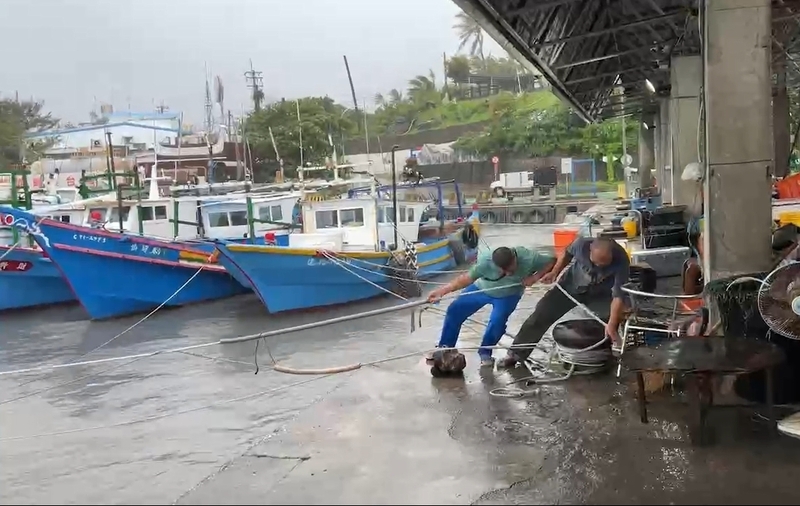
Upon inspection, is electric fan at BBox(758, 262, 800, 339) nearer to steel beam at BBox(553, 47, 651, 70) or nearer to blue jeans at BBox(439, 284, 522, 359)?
blue jeans at BBox(439, 284, 522, 359)

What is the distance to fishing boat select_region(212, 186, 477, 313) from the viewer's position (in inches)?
677

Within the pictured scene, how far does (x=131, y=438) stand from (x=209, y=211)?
45.8 ft

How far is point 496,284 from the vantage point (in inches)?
261

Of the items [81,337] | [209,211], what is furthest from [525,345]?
[209,211]

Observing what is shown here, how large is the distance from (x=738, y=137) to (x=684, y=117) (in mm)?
8703

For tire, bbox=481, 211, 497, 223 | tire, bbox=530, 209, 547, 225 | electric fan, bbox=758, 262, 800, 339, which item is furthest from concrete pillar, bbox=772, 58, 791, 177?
electric fan, bbox=758, 262, 800, 339

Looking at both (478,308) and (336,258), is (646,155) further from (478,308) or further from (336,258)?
(478,308)

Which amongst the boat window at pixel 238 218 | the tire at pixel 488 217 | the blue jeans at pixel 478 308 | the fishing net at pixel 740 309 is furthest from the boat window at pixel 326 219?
the tire at pixel 488 217

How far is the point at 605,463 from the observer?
431 cm

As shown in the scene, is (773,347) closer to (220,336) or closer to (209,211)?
(220,336)

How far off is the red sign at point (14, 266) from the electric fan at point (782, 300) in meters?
19.9

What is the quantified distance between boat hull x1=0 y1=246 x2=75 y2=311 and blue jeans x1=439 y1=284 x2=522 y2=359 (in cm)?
1627

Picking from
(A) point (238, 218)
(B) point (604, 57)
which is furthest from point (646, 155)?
(B) point (604, 57)

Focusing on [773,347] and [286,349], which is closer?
[773,347]
